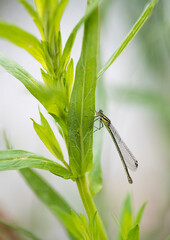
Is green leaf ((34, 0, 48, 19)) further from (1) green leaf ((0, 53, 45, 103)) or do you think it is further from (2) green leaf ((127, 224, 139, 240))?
(2) green leaf ((127, 224, 139, 240))

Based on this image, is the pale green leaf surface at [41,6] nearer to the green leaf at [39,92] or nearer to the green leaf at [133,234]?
the green leaf at [39,92]

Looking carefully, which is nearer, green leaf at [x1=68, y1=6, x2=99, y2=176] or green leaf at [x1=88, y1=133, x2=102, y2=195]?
green leaf at [x1=68, y1=6, x2=99, y2=176]

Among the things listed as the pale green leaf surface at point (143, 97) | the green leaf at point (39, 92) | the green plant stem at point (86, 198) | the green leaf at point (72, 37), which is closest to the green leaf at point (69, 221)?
the green plant stem at point (86, 198)

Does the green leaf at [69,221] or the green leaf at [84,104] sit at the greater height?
the green leaf at [84,104]

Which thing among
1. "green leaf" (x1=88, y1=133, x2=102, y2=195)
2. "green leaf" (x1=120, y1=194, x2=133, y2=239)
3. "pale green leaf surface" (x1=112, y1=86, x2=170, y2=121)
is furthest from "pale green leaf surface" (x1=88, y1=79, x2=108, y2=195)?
"pale green leaf surface" (x1=112, y1=86, x2=170, y2=121)

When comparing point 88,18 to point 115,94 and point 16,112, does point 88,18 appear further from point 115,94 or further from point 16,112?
point 16,112

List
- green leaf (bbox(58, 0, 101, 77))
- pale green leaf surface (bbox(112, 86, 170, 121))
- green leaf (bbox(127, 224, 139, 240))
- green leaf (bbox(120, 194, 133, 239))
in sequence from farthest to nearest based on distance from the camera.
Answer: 1. pale green leaf surface (bbox(112, 86, 170, 121))
2. green leaf (bbox(120, 194, 133, 239))
3. green leaf (bbox(127, 224, 139, 240))
4. green leaf (bbox(58, 0, 101, 77))

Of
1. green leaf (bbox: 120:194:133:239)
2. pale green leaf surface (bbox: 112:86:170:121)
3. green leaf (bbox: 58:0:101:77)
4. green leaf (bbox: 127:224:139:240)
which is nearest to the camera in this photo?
green leaf (bbox: 58:0:101:77)
